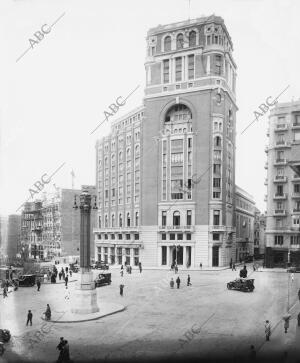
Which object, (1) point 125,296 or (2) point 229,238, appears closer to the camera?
(1) point 125,296

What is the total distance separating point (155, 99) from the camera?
64.9 m

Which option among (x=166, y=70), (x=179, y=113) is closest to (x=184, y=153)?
(x=179, y=113)

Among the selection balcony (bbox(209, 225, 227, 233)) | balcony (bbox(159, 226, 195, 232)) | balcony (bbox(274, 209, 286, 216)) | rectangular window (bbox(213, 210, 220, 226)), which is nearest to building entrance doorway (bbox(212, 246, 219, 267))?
balcony (bbox(209, 225, 227, 233))

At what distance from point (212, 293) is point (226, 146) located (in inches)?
1319

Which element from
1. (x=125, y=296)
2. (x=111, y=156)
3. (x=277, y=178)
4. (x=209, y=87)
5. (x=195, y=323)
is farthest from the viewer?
(x=111, y=156)

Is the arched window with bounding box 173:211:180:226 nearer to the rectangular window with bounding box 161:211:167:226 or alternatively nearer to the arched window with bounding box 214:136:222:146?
the rectangular window with bounding box 161:211:167:226

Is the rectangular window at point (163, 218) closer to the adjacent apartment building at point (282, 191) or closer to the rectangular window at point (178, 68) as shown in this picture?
the adjacent apartment building at point (282, 191)

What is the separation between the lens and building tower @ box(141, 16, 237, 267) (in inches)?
2402

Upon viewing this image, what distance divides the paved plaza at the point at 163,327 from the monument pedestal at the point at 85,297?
1.53 m

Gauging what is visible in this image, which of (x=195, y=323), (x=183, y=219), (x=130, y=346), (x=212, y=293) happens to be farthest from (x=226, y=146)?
(x=130, y=346)

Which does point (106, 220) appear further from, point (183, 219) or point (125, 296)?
point (125, 296)

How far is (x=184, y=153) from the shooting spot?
62.3 m

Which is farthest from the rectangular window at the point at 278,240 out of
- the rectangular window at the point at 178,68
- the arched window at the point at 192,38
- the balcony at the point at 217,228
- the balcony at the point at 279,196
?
the arched window at the point at 192,38

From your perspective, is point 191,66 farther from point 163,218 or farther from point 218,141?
point 163,218
